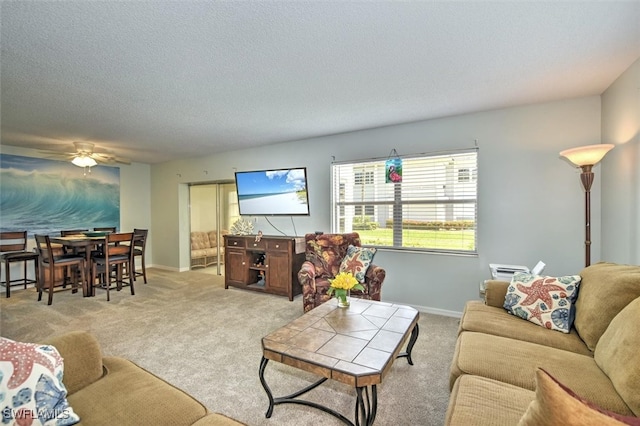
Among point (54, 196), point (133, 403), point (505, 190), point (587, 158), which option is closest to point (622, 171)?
point (587, 158)

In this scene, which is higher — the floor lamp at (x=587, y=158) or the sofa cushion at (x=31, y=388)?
the floor lamp at (x=587, y=158)

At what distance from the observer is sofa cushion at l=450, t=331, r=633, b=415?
1.28 metres

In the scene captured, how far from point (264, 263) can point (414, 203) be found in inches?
97.5

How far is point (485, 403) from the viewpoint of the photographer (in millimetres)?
1225

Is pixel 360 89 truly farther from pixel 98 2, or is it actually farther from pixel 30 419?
pixel 30 419

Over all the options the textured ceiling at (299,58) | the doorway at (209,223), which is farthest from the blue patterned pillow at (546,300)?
the doorway at (209,223)

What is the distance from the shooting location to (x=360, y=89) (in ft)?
9.13

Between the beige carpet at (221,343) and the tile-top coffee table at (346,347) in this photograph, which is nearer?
the tile-top coffee table at (346,347)

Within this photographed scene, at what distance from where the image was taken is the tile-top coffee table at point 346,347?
59.3 inches

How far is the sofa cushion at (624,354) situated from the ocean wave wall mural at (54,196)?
7.33m

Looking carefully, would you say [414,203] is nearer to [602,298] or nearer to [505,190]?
[505,190]

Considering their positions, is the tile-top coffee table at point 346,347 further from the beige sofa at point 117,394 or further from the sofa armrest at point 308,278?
the sofa armrest at point 308,278

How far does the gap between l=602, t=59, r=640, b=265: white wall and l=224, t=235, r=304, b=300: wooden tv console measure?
11.3 ft

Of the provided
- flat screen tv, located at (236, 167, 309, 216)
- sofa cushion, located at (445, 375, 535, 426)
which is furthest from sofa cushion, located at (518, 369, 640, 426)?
flat screen tv, located at (236, 167, 309, 216)
